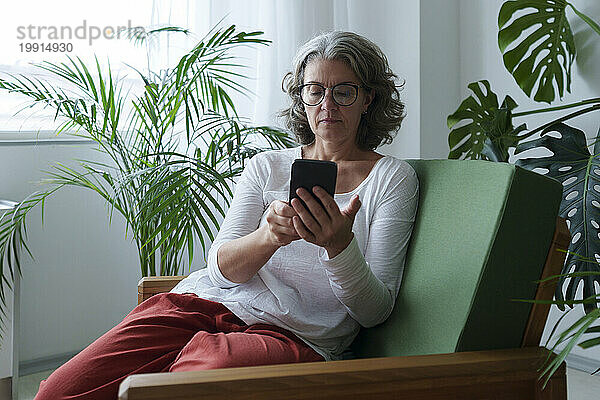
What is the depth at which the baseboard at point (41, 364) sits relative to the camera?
297cm

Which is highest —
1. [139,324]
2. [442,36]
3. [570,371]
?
[442,36]

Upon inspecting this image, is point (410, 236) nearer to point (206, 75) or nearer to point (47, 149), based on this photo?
point (206, 75)

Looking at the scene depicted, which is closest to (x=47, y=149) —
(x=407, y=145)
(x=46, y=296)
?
(x=46, y=296)

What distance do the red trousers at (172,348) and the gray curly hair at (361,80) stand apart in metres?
0.54

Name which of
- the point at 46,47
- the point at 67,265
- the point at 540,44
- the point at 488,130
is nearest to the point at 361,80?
the point at 488,130

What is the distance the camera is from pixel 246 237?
64.4 inches

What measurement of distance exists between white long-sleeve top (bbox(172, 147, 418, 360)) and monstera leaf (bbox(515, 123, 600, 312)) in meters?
0.42

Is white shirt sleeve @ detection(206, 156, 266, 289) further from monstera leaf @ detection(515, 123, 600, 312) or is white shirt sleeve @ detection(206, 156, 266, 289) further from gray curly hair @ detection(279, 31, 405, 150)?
monstera leaf @ detection(515, 123, 600, 312)

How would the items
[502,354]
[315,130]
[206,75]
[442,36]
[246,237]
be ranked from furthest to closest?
[442,36] → [206,75] → [315,130] → [246,237] → [502,354]

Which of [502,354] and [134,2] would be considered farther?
[134,2]

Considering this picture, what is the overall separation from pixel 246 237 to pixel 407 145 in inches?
72.4

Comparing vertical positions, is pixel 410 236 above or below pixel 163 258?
above

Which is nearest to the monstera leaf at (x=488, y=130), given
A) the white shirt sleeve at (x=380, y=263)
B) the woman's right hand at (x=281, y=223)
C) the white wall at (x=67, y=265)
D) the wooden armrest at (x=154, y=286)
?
the white shirt sleeve at (x=380, y=263)

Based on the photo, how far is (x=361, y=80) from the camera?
178cm
